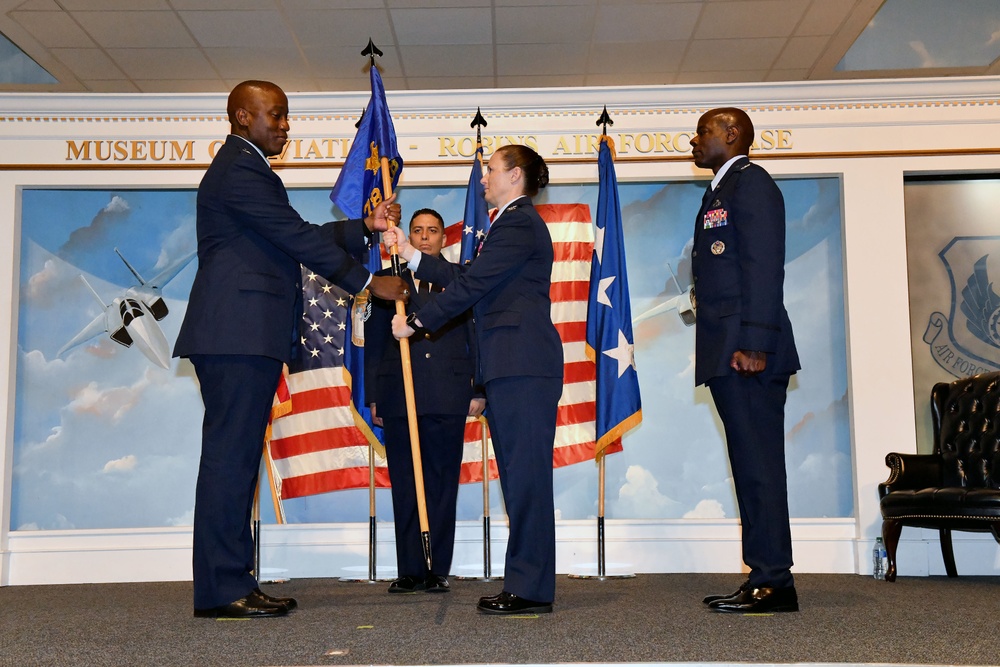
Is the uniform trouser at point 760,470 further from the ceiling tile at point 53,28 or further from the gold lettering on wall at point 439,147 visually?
the ceiling tile at point 53,28

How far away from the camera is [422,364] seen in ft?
13.8

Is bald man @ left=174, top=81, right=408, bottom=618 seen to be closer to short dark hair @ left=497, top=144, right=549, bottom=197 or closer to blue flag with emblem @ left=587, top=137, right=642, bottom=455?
short dark hair @ left=497, top=144, right=549, bottom=197

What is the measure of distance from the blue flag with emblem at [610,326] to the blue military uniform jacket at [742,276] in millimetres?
1418

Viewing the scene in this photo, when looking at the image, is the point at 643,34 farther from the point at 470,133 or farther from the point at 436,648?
the point at 436,648

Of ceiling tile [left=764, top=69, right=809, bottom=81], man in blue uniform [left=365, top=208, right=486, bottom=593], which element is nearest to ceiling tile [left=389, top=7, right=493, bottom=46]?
man in blue uniform [left=365, top=208, right=486, bottom=593]

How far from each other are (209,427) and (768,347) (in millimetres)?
1903

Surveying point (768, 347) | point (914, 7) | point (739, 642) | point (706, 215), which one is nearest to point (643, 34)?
point (914, 7)

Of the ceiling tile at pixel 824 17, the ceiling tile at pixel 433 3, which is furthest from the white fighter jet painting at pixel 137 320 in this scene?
the ceiling tile at pixel 824 17

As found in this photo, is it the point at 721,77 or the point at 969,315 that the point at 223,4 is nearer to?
the point at 721,77

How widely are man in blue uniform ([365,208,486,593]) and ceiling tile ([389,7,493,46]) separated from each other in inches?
58.1

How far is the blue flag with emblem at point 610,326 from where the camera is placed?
4.86 m

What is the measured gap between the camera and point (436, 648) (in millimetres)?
2473

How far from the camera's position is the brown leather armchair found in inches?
183

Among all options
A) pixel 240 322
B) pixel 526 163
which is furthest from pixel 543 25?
pixel 240 322
